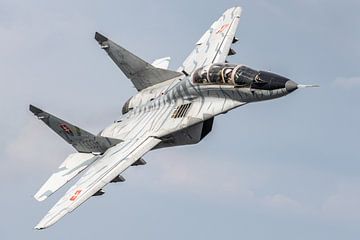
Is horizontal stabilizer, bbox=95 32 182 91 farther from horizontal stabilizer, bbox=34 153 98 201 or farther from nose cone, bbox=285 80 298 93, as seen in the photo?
nose cone, bbox=285 80 298 93

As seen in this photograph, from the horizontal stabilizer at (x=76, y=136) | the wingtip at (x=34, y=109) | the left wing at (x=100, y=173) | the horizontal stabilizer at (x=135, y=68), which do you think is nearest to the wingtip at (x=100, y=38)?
the horizontal stabilizer at (x=135, y=68)

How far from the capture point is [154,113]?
1965 inches

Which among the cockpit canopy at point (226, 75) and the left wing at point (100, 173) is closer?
the left wing at point (100, 173)

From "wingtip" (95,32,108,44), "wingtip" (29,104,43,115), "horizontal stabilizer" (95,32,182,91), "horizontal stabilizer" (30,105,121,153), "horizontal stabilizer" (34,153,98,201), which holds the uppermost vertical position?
"wingtip" (95,32,108,44)

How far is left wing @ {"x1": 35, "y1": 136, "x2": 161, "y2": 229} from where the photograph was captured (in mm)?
43203

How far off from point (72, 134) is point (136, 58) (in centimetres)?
715

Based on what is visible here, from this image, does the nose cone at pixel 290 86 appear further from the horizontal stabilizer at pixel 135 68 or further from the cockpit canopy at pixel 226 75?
the horizontal stabilizer at pixel 135 68

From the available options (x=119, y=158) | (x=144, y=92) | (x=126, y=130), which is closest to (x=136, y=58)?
(x=144, y=92)

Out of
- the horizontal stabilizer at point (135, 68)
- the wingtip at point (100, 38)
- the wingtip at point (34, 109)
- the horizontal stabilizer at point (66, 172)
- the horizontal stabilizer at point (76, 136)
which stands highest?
the wingtip at point (100, 38)

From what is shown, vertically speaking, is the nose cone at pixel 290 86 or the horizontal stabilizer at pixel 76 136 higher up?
the nose cone at pixel 290 86

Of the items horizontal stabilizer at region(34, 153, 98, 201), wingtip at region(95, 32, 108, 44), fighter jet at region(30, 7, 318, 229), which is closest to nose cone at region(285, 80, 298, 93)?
fighter jet at region(30, 7, 318, 229)

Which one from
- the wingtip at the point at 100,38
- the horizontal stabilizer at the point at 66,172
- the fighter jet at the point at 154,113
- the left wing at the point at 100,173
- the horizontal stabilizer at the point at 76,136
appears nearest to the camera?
the left wing at the point at 100,173

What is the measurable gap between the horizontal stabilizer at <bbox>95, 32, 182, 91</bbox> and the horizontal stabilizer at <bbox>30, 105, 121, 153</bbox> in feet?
19.8

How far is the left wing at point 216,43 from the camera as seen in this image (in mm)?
53688
